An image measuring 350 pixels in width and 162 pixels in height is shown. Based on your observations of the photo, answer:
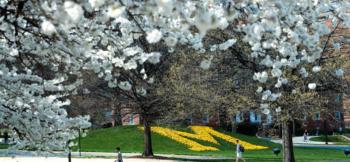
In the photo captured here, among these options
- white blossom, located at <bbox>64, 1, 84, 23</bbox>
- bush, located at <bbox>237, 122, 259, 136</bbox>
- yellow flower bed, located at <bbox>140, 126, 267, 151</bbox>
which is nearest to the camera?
white blossom, located at <bbox>64, 1, 84, 23</bbox>

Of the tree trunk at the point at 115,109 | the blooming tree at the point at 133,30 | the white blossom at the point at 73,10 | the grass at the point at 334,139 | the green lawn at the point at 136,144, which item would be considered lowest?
the grass at the point at 334,139

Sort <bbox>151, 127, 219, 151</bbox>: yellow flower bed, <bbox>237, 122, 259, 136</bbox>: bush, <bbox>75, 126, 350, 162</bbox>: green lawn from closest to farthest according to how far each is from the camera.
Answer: <bbox>75, 126, 350, 162</bbox>: green lawn
<bbox>151, 127, 219, 151</bbox>: yellow flower bed
<bbox>237, 122, 259, 136</bbox>: bush

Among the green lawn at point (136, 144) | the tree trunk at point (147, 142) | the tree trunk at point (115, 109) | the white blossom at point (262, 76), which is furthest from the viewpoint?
the green lawn at point (136, 144)

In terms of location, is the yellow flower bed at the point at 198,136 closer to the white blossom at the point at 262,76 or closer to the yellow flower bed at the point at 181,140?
the yellow flower bed at the point at 181,140

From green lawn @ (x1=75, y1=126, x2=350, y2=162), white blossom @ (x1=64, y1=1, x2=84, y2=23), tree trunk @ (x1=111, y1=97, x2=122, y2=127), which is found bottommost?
green lawn @ (x1=75, y1=126, x2=350, y2=162)

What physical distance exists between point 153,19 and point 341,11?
4.58m

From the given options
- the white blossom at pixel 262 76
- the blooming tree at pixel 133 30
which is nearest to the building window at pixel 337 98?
the white blossom at pixel 262 76

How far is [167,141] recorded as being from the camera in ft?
133

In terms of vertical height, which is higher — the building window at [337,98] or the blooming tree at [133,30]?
the blooming tree at [133,30]

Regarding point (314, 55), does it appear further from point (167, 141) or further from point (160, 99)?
point (167, 141)

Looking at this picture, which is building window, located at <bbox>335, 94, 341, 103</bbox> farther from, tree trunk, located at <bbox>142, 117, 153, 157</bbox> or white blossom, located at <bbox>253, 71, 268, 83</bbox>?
white blossom, located at <bbox>253, 71, 268, 83</bbox>

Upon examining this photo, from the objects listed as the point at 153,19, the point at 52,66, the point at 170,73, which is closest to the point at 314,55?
the point at 153,19

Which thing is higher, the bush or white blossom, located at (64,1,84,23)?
white blossom, located at (64,1,84,23)

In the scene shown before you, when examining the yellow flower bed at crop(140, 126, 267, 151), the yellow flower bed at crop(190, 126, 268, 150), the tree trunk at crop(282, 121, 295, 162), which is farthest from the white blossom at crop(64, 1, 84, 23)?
the yellow flower bed at crop(190, 126, 268, 150)
